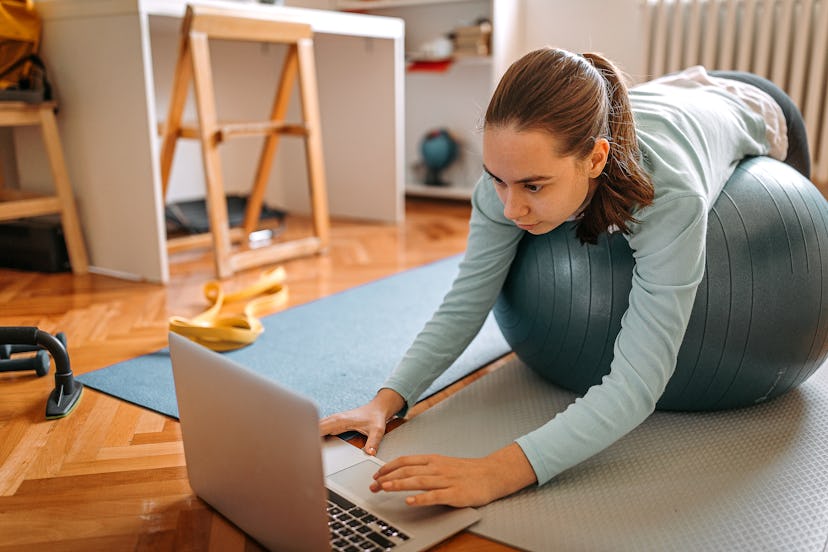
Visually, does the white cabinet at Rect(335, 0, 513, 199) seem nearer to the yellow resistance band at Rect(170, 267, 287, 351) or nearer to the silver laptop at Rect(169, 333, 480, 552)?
the yellow resistance band at Rect(170, 267, 287, 351)

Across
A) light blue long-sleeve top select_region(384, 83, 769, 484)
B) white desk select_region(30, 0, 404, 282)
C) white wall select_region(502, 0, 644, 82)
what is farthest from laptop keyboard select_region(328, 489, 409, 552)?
white wall select_region(502, 0, 644, 82)

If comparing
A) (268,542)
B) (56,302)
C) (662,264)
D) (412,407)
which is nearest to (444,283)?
(412,407)

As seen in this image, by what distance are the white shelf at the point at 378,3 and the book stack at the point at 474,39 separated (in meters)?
0.19

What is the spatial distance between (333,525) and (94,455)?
1.54 feet

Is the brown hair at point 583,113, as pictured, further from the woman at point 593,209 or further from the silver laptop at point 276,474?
the silver laptop at point 276,474

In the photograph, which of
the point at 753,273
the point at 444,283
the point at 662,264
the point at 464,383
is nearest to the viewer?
the point at 662,264

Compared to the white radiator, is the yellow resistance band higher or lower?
lower

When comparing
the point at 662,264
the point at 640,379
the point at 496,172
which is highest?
the point at 496,172

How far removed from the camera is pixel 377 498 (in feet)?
3.28

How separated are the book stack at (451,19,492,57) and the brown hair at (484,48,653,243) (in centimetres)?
A: 242

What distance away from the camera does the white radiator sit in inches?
113

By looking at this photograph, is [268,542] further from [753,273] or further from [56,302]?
[56,302]

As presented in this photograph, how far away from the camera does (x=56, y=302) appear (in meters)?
1.97

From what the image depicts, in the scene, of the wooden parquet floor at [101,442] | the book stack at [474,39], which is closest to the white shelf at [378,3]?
the book stack at [474,39]
